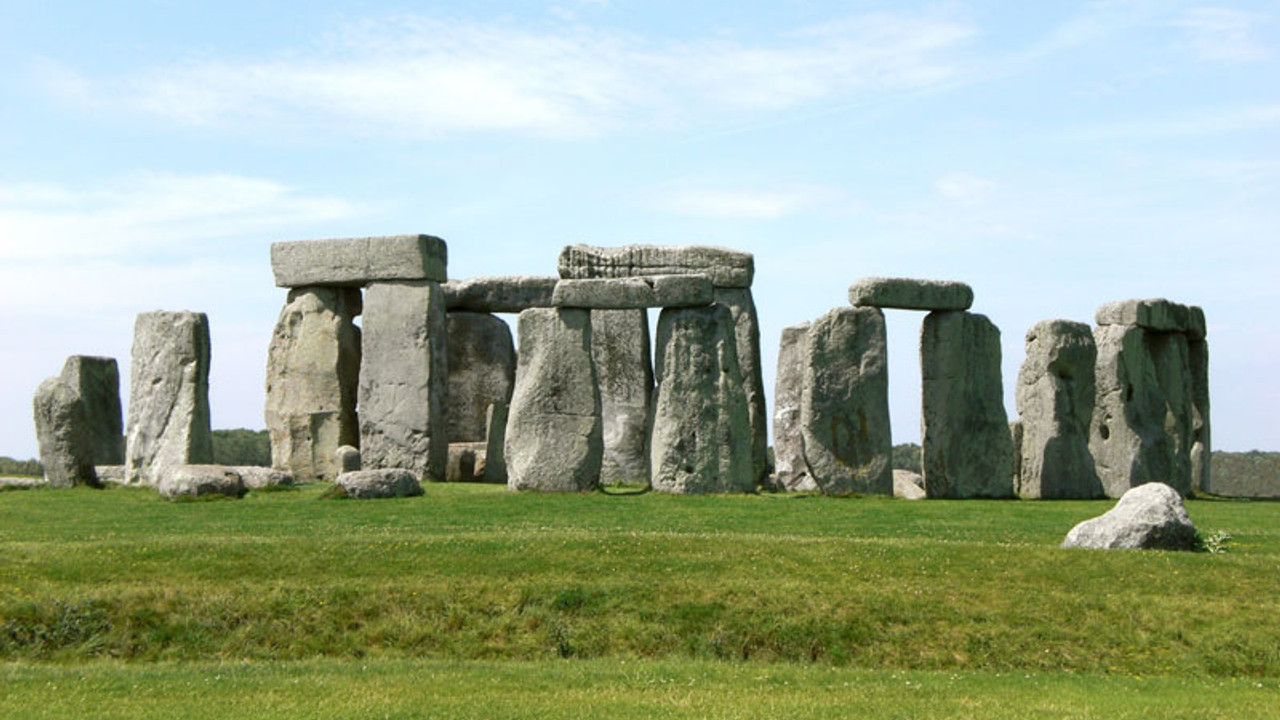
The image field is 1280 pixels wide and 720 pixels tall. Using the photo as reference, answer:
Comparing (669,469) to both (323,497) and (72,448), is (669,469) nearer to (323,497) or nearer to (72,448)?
(323,497)

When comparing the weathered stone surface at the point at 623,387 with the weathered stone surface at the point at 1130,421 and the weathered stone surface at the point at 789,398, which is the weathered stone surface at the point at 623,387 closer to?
the weathered stone surface at the point at 789,398

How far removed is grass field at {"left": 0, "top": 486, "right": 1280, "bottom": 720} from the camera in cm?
1421

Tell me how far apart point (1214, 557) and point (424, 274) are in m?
16.8

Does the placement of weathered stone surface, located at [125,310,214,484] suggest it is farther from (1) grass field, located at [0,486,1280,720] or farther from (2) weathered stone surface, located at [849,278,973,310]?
(2) weathered stone surface, located at [849,278,973,310]

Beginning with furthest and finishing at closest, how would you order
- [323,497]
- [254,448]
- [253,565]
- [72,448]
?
[254,448] < [72,448] < [323,497] < [253,565]

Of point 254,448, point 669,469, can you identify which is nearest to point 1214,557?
point 669,469

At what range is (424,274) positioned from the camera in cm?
3175

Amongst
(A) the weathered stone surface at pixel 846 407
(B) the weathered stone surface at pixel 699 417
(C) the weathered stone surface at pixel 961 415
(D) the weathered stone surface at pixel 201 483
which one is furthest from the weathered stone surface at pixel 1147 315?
(D) the weathered stone surface at pixel 201 483

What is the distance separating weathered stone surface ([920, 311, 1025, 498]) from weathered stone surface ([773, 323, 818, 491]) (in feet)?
12.6

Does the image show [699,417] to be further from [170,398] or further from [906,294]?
[170,398]

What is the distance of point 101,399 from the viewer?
104 feet

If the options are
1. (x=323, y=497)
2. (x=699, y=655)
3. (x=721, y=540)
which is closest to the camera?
(x=699, y=655)

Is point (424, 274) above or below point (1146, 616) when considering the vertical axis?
above

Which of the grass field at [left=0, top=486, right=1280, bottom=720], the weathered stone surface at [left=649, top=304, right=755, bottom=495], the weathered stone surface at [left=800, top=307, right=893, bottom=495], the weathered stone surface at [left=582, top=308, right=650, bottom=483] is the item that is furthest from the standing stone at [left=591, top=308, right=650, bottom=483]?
the grass field at [left=0, top=486, right=1280, bottom=720]
